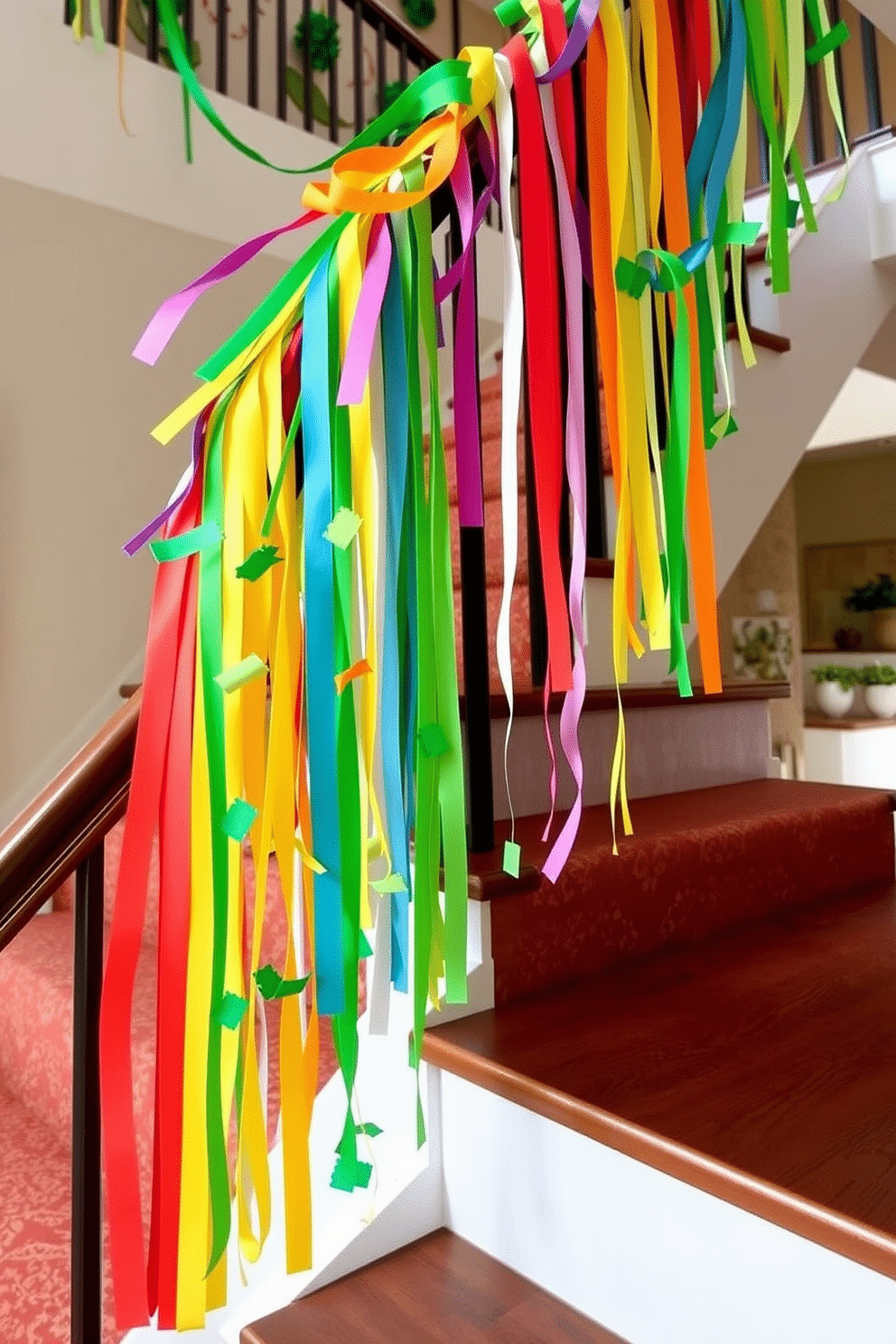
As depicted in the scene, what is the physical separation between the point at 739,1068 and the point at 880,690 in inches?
176

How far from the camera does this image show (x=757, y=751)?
5.96 feet

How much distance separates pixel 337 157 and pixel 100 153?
2.09 meters

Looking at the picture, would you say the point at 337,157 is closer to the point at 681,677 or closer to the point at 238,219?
the point at 681,677

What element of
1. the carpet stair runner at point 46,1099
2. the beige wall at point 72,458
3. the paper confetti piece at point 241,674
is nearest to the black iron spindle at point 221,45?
the beige wall at point 72,458

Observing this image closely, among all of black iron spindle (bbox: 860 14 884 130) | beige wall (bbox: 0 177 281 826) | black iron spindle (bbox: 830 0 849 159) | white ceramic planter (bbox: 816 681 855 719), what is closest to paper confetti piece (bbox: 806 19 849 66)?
black iron spindle (bbox: 830 0 849 159)

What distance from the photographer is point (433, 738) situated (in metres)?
0.74

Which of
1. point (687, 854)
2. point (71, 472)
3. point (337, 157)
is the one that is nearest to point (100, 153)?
point (71, 472)

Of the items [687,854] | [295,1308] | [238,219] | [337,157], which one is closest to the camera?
[337,157]

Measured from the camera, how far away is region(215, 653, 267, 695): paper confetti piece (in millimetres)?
696

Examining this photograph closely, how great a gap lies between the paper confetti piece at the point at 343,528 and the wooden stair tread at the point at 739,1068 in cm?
53

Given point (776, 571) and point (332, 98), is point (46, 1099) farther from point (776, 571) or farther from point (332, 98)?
point (776, 571)

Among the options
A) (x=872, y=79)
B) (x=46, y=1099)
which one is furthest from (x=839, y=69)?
(x=46, y=1099)

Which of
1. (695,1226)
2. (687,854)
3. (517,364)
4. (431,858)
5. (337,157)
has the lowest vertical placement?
(695,1226)

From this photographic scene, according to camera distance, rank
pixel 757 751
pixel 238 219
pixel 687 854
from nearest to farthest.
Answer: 1. pixel 687 854
2. pixel 757 751
3. pixel 238 219
